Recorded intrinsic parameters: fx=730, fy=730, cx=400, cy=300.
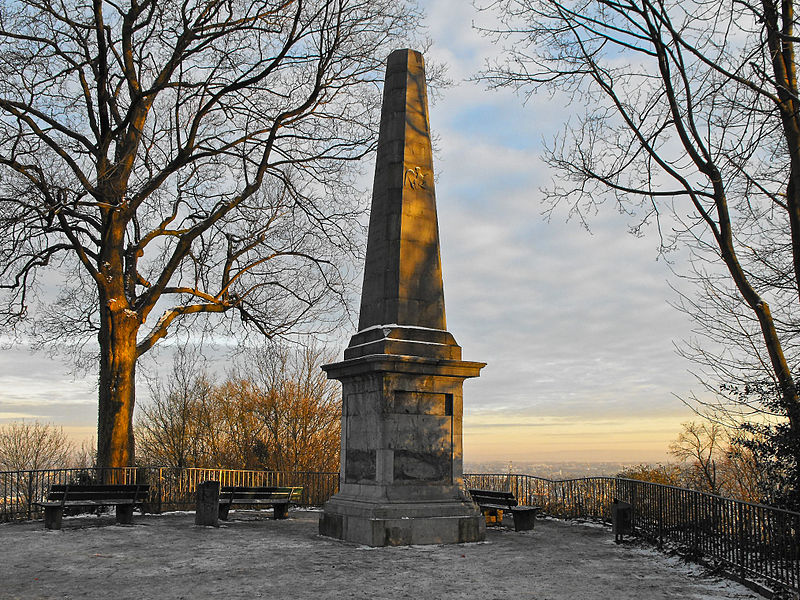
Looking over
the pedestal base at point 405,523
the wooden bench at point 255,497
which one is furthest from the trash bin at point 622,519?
the wooden bench at point 255,497

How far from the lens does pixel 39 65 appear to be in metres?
19.1

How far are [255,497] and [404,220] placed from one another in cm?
694

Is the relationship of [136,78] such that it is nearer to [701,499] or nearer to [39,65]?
[39,65]

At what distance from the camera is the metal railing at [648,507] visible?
8422 millimetres

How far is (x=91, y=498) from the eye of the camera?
46.6 feet

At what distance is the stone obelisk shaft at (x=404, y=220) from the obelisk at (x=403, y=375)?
0.07 ft

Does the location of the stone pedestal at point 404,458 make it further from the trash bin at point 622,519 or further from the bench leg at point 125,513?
the bench leg at point 125,513

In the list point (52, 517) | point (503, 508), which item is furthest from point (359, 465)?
point (52, 517)

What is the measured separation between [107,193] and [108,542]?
376 inches

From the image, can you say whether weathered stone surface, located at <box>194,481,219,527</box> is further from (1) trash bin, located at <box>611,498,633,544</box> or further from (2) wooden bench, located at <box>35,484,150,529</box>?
(1) trash bin, located at <box>611,498,633,544</box>

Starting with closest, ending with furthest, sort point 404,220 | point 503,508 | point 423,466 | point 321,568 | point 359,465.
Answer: point 321,568
point 423,466
point 359,465
point 404,220
point 503,508

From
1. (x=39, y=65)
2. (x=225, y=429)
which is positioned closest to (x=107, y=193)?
(x=39, y=65)

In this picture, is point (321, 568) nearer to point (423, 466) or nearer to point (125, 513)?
point (423, 466)

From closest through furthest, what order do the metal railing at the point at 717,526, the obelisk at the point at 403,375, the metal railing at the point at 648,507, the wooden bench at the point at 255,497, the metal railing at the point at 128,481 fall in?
the metal railing at the point at 717,526
the metal railing at the point at 648,507
the obelisk at the point at 403,375
the wooden bench at the point at 255,497
the metal railing at the point at 128,481
